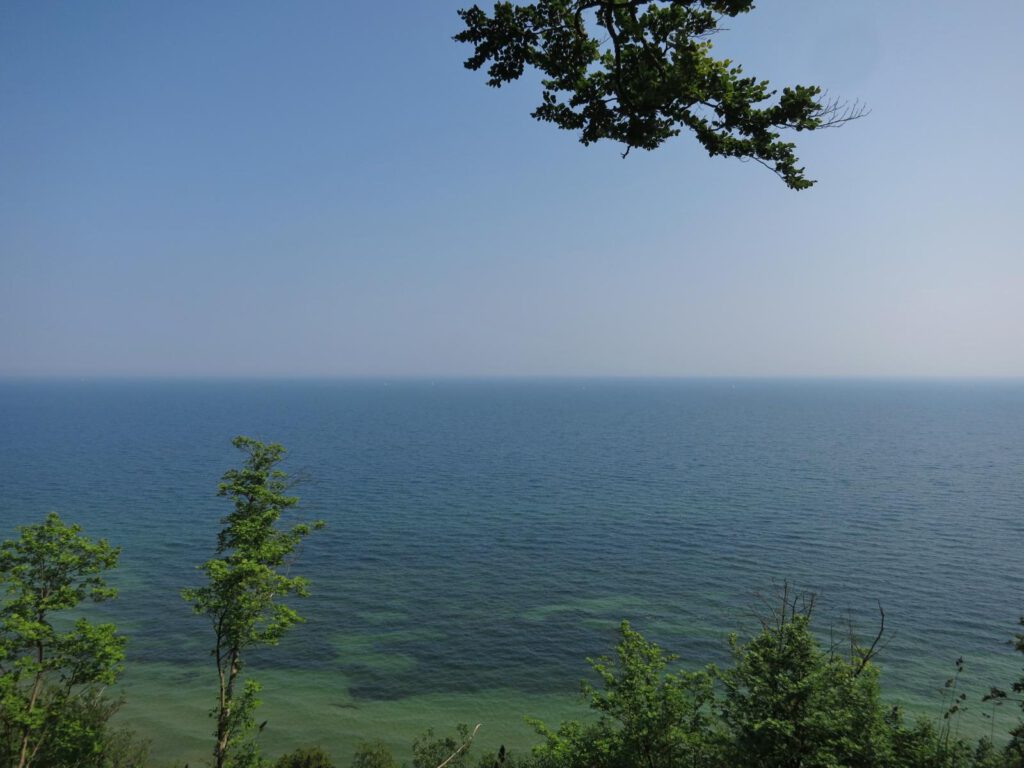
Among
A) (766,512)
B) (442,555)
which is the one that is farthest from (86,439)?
(766,512)

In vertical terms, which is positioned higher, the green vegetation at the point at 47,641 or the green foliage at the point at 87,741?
the green vegetation at the point at 47,641

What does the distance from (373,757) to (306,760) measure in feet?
14.3

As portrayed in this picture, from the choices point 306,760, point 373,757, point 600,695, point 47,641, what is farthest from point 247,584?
point 600,695

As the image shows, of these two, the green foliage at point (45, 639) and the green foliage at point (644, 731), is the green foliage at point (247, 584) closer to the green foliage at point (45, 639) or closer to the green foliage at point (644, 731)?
the green foliage at point (45, 639)

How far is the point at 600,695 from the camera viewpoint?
24.7 m

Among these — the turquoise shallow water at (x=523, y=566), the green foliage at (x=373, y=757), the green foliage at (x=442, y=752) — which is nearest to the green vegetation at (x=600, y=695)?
the green foliage at (x=442, y=752)

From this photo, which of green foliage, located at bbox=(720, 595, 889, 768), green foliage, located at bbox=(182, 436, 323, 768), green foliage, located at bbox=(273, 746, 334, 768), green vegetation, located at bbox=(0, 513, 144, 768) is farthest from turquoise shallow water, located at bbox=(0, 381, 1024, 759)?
green foliage, located at bbox=(720, 595, 889, 768)

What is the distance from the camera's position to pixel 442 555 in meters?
65.9

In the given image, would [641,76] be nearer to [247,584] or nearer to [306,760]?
[247,584]

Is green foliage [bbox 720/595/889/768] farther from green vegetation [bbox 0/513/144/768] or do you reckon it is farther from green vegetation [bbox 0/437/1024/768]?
green vegetation [bbox 0/513/144/768]

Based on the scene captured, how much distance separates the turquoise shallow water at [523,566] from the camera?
40.8 m

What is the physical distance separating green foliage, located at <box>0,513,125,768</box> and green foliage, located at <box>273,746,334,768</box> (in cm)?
1075

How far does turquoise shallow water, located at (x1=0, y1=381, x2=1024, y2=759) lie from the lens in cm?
4084

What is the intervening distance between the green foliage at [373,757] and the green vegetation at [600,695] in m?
6.16
